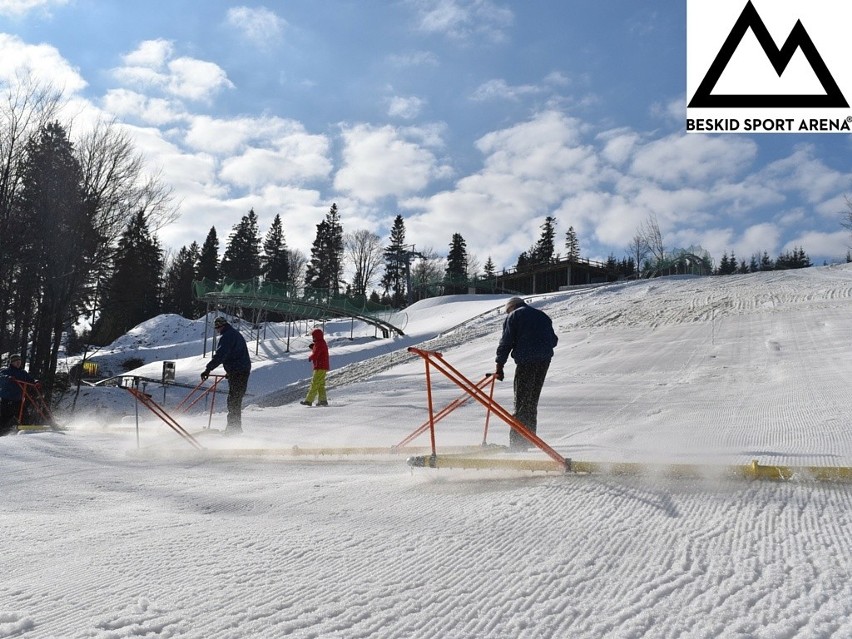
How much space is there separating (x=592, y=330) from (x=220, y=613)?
66.3ft

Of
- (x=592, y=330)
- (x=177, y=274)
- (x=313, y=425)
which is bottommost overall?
(x=313, y=425)

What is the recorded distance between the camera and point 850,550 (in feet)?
9.10

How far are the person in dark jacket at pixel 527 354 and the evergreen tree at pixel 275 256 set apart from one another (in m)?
72.2

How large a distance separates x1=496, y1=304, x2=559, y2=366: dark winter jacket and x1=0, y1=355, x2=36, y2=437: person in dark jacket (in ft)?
32.4

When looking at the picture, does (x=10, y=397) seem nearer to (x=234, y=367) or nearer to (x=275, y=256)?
(x=234, y=367)

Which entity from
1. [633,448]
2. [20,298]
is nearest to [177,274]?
[20,298]

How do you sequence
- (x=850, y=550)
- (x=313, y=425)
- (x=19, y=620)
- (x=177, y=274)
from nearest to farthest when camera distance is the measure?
(x=19, y=620)
(x=850, y=550)
(x=313, y=425)
(x=177, y=274)

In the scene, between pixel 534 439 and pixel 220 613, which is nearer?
pixel 220 613

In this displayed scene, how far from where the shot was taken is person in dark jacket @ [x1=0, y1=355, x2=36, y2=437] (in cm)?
1173

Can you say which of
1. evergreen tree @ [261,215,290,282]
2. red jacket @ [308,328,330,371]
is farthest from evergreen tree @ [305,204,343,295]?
red jacket @ [308,328,330,371]

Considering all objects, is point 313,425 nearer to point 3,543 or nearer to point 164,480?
point 164,480

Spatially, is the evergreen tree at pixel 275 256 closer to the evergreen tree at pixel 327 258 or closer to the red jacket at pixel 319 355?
the evergreen tree at pixel 327 258

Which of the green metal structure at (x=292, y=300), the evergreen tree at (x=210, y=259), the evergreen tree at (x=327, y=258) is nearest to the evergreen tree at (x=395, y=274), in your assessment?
the evergreen tree at (x=327, y=258)

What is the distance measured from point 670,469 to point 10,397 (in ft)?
39.8
